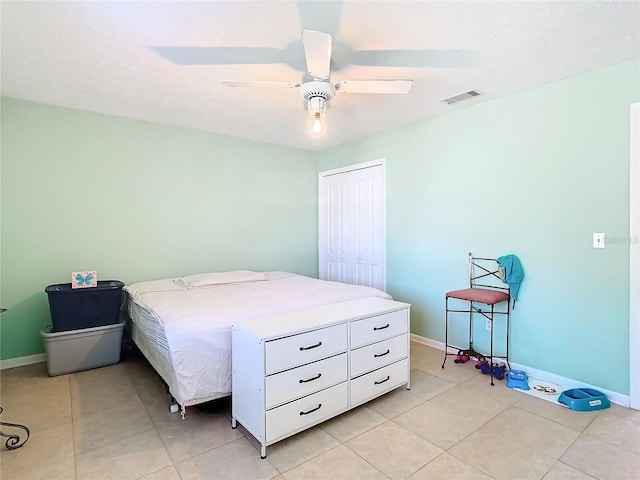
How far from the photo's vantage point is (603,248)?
2451 mm

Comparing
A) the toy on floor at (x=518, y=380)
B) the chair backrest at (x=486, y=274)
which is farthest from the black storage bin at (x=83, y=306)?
the toy on floor at (x=518, y=380)

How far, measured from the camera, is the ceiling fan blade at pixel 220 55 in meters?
2.17

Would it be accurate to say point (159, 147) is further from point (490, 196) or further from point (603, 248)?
point (603, 248)

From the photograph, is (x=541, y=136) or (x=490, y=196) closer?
(x=541, y=136)

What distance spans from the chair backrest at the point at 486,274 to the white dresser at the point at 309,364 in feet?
3.73

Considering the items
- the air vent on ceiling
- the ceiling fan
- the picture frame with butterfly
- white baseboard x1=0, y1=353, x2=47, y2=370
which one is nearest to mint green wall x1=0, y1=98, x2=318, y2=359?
white baseboard x1=0, y1=353, x2=47, y2=370

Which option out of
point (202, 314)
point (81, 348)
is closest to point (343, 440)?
point (202, 314)

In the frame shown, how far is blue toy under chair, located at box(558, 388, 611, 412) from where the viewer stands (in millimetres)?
2287

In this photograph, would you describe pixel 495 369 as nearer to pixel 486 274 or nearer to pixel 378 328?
pixel 486 274

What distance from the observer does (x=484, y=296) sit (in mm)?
2822

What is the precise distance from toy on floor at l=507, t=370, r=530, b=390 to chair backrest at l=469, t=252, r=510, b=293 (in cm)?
68

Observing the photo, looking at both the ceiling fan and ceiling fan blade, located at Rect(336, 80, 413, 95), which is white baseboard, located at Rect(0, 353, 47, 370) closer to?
the ceiling fan

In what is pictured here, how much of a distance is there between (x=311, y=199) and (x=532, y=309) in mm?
3100

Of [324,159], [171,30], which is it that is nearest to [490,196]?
[324,159]
